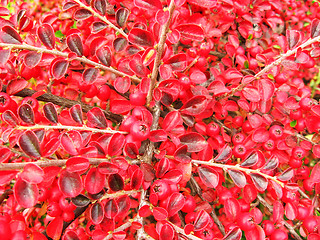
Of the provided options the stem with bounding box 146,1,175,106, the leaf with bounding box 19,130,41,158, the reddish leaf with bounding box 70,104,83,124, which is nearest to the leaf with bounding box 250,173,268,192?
the stem with bounding box 146,1,175,106

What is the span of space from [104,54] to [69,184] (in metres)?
0.75

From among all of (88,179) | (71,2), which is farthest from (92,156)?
(71,2)

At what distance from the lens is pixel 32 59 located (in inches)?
51.1

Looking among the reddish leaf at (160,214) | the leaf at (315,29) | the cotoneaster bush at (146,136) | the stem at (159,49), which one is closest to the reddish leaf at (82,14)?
the cotoneaster bush at (146,136)

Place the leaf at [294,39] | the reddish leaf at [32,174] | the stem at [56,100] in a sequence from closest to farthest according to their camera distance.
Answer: the reddish leaf at [32,174] < the leaf at [294,39] < the stem at [56,100]

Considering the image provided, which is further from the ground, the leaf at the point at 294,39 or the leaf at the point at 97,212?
the leaf at the point at 294,39

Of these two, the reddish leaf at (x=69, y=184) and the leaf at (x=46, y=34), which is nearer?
the reddish leaf at (x=69, y=184)

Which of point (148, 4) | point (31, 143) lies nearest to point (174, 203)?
point (31, 143)

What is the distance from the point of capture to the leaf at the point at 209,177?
1314 millimetres

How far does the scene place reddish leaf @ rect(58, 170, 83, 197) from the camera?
1.08 meters

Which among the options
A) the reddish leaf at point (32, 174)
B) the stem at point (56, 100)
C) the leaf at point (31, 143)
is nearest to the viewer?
the reddish leaf at point (32, 174)

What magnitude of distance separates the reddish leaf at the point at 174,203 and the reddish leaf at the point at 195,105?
1.71 feet

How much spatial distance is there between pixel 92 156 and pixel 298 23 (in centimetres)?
265

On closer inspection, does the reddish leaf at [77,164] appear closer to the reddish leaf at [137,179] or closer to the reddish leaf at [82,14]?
the reddish leaf at [137,179]
